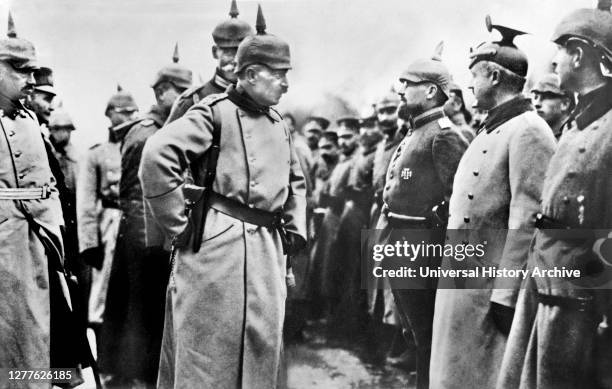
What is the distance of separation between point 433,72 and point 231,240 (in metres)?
1.52

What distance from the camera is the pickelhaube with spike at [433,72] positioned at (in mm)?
4750

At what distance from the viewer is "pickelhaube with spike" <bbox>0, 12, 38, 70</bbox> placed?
15.6 ft

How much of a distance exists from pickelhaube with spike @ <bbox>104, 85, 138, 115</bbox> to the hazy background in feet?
0.11

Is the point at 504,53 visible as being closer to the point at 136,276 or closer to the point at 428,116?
the point at 428,116

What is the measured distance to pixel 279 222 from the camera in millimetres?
4359

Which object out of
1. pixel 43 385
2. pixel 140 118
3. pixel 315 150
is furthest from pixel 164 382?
pixel 315 150

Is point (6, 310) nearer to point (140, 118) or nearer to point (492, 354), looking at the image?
point (140, 118)

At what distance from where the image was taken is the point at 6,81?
473 cm

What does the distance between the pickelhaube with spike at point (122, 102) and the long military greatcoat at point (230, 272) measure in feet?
3.09

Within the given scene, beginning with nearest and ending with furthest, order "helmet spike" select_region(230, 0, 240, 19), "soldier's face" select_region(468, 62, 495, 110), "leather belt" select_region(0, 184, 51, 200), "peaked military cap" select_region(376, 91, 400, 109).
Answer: "soldier's face" select_region(468, 62, 495, 110), "leather belt" select_region(0, 184, 51, 200), "helmet spike" select_region(230, 0, 240, 19), "peaked military cap" select_region(376, 91, 400, 109)

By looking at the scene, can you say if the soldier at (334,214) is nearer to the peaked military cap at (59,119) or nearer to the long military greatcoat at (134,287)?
the long military greatcoat at (134,287)

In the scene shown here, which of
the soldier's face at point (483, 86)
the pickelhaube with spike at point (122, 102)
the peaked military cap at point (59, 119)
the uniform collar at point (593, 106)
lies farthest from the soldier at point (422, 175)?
the peaked military cap at point (59, 119)

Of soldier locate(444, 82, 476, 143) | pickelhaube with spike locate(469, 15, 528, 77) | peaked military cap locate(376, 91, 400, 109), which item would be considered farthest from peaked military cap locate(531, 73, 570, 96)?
peaked military cap locate(376, 91, 400, 109)

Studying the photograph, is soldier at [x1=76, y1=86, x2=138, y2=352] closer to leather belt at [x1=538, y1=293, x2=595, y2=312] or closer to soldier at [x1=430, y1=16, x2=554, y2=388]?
soldier at [x1=430, y1=16, x2=554, y2=388]
